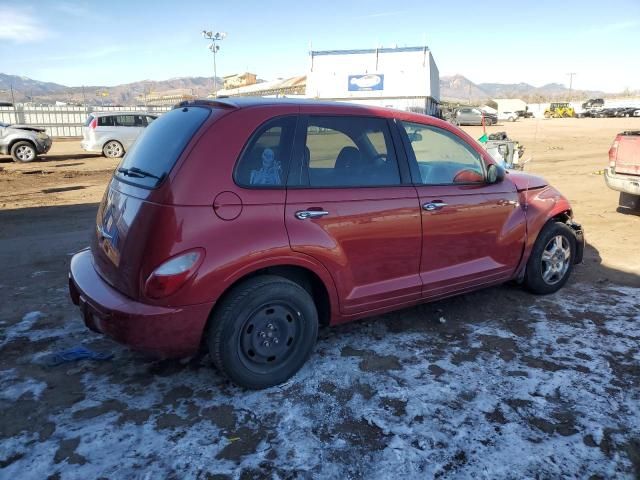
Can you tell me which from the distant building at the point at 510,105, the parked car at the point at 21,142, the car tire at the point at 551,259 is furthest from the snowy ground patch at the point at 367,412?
the distant building at the point at 510,105

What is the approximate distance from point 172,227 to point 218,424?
1145mm

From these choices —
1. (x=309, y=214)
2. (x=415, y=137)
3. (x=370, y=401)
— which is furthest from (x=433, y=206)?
(x=370, y=401)

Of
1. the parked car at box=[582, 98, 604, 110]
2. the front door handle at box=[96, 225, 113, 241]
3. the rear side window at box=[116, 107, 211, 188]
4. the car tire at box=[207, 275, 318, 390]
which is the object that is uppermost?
the parked car at box=[582, 98, 604, 110]

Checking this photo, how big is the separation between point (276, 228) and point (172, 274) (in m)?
0.66

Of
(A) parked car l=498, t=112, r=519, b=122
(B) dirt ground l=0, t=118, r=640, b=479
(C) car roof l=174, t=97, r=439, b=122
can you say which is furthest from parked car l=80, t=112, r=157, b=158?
(A) parked car l=498, t=112, r=519, b=122

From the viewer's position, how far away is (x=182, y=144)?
3031mm

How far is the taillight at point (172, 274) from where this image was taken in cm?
279

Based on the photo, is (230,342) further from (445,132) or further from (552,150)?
(552,150)

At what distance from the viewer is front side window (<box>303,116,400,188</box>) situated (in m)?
3.34

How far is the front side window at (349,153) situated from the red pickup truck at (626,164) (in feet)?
18.3

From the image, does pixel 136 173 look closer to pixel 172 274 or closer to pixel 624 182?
pixel 172 274

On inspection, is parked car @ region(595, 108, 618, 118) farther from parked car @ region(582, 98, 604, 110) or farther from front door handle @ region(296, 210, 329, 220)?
front door handle @ region(296, 210, 329, 220)

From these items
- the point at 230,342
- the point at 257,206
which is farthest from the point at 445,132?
the point at 230,342

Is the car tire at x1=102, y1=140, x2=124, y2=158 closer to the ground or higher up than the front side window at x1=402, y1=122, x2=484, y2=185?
closer to the ground
